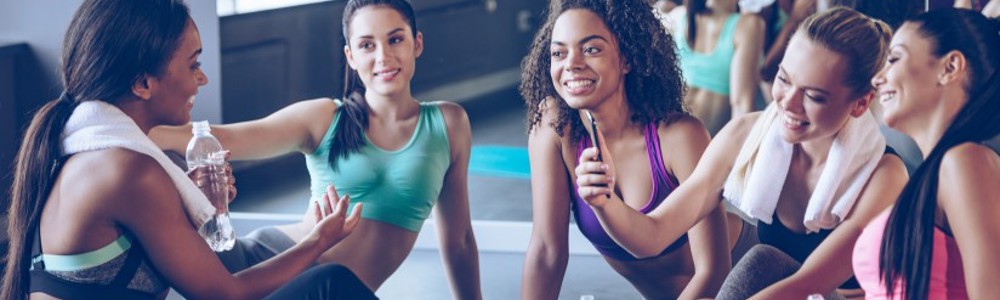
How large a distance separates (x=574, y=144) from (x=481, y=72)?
1.55 meters

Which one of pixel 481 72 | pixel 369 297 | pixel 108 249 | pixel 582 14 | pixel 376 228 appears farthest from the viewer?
pixel 481 72

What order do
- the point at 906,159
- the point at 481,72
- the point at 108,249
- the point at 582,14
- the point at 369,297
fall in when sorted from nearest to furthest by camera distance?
the point at 108,249, the point at 369,297, the point at 582,14, the point at 906,159, the point at 481,72

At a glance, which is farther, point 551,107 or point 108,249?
point 551,107

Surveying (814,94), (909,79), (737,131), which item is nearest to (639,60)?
(737,131)

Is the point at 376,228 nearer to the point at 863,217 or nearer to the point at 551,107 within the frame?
the point at 551,107

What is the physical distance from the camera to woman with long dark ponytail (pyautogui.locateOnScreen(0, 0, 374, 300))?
2.10 m

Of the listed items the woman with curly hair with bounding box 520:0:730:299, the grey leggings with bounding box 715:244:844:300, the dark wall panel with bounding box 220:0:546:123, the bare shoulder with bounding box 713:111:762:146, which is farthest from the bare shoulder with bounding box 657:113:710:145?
the dark wall panel with bounding box 220:0:546:123

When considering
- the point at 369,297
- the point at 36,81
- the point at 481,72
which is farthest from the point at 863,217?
the point at 36,81

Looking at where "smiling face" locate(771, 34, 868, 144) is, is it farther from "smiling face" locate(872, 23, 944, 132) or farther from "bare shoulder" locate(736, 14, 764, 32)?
"bare shoulder" locate(736, 14, 764, 32)

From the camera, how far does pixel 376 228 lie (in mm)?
2957

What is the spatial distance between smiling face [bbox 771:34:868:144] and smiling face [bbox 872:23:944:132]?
18 cm

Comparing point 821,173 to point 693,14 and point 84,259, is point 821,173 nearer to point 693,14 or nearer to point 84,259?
point 84,259

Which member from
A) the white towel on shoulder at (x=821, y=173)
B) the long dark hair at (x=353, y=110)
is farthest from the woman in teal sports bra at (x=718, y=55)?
the white towel on shoulder at (x=821, y=173)

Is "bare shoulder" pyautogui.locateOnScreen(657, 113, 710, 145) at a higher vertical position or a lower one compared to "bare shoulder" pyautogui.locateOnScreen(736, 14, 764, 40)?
higher
